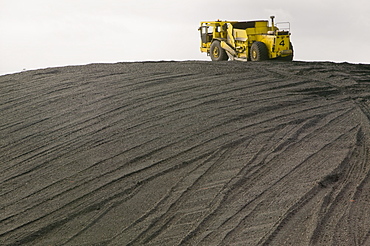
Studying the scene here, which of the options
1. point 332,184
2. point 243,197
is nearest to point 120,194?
point 243,197

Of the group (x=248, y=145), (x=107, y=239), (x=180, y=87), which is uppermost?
(x=180, y=87)

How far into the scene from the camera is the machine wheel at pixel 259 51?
670 inches

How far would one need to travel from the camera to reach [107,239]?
7.35 metres

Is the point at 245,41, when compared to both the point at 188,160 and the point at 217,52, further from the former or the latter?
the point at 188,160

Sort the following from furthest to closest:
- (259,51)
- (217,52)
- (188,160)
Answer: (217,52), (259,51), (188,160)

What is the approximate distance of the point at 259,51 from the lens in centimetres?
1700

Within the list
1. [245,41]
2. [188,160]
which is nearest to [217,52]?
[245,41]

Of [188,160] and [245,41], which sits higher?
[245,41]

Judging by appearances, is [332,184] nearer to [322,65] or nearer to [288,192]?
[288,192]

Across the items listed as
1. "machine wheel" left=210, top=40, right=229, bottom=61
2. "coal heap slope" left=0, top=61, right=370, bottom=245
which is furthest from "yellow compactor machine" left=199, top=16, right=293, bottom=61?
"coal heap slope" left=0, top=61, right=370, bottom=245

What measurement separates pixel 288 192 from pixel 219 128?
8.42 ft

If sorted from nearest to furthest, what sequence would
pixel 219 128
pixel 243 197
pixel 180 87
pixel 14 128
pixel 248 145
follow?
pixel 243 197
pixel 248 145
pixel 219 128
pixel 14 128
pixel 180 87

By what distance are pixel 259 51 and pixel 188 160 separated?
8882 mm

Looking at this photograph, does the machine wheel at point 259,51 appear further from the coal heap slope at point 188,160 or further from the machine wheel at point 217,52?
the coal heap slope at point 188,160
